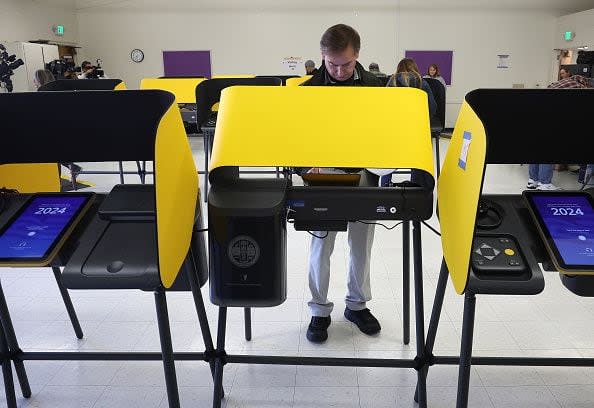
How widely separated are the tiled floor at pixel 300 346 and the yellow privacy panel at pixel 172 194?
2.50 ft

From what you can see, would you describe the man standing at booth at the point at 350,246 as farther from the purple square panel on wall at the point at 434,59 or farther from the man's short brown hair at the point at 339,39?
the purple square panel on wall at the point at 434,59

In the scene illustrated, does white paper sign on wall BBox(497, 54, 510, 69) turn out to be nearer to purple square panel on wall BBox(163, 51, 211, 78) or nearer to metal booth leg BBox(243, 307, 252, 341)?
purple square panel on wall BBox(163, 51, 211, 78)

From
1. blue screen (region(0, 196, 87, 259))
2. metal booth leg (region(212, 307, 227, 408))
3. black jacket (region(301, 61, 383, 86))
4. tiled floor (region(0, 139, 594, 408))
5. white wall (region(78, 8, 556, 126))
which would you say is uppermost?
white wall (region(78, 8, 556, 126))

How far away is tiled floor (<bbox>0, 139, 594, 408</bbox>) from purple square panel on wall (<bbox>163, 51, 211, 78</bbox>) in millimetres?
8005

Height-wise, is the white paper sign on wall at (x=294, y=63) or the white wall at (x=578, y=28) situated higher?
the white wall at (x=578, y=28)

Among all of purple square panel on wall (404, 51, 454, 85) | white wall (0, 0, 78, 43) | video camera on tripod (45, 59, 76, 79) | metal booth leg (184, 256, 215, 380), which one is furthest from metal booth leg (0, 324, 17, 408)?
purple square panel on wall (404, 51, 454, 85)

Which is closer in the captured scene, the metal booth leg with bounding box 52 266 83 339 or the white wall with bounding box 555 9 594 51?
the metal booth leg with bounding box 52 266 83 339

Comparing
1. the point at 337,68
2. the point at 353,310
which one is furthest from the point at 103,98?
the point at 353,310

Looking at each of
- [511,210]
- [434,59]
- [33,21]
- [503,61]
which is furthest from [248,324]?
[503,61]

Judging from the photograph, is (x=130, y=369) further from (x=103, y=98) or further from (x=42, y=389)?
(x=103, y=98)

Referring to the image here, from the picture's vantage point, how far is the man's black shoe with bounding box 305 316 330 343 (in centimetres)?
215

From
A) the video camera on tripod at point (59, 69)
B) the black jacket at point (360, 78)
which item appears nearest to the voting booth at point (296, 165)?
the black jacket at point (360, 78)

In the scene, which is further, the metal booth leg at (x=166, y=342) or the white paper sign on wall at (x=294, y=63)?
the white paper sign on wall at (x=294, y=63)

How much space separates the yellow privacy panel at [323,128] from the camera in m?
1.32
